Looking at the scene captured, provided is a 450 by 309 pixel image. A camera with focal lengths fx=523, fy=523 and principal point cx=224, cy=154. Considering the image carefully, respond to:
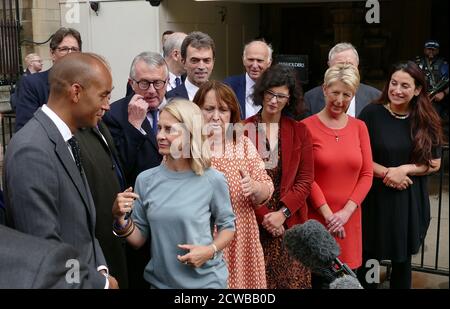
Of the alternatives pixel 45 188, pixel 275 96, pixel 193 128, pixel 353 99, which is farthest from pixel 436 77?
pixel 45 188

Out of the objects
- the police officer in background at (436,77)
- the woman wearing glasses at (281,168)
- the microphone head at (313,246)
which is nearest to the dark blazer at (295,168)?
the woman wearing glasses at (281,168)

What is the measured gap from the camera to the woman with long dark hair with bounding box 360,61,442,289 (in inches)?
145

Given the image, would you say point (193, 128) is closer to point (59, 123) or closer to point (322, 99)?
point (59, 123)

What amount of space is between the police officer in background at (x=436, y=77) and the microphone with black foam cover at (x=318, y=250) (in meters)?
7.30

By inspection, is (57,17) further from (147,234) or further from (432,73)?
(147,234)

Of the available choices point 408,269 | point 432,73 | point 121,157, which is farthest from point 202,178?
point 432,73

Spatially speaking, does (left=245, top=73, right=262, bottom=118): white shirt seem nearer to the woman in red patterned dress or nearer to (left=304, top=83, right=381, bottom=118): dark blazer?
(left=304, top=83, right=381, bottom=118): dark blazer

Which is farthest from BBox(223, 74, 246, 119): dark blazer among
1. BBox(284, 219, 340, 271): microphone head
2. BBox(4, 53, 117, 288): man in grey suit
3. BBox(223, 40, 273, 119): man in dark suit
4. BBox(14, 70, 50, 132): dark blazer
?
BBox(284, 219, 340, 271): microphone head

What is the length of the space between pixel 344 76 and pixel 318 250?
2.22 metres

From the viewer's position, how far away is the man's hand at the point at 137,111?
10.5ft

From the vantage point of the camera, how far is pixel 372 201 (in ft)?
12.6

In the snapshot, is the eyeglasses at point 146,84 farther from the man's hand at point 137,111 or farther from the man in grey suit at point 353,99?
the man in grey suit at point 353,99

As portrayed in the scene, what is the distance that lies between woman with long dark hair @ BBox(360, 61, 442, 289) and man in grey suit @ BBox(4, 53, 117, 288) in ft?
7.24

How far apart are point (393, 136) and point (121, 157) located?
1907mm
